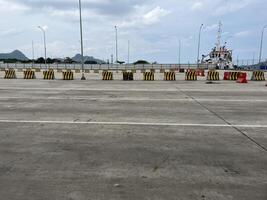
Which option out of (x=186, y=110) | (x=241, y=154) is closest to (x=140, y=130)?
(x=241, y=154)

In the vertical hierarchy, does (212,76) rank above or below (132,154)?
below

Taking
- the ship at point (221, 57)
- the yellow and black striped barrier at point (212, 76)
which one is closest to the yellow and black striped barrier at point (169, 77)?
the yellow and black striped barrier at point (212, 76)

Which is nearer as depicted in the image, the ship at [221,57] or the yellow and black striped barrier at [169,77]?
the yellow and black striped barrier at [169,77]

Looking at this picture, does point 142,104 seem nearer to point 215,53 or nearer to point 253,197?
point 253,197

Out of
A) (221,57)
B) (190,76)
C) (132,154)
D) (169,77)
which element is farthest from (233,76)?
(221,57)

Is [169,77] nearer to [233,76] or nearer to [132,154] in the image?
[233,76]

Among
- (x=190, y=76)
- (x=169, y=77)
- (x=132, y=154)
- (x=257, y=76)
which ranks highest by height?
(x=132, y=154)

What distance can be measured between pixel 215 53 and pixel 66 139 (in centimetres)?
11874

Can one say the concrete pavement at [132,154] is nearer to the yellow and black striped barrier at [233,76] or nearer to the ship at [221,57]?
the yellow and black striped barrier at [233,76]

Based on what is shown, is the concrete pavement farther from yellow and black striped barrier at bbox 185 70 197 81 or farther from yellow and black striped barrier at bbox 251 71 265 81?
yellow and black striped barrier at bbox 251 71 265 81

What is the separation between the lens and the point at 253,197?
532 cm

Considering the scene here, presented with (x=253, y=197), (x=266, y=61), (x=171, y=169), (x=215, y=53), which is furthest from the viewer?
(x=215, y=53)

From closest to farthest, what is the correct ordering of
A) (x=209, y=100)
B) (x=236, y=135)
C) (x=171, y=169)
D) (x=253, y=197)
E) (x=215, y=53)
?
1. (x=253, y=197)
2. (x=171, y=169)
3. (x=236, y=135)
4. (x=209, y=100)
5. (x=215, y=53)

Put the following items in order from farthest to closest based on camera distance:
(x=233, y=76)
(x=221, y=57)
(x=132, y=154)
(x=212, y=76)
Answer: (x=221, y=57) → (x=233, y=76) → (x=212, y=76) → (x=132, y=154)
